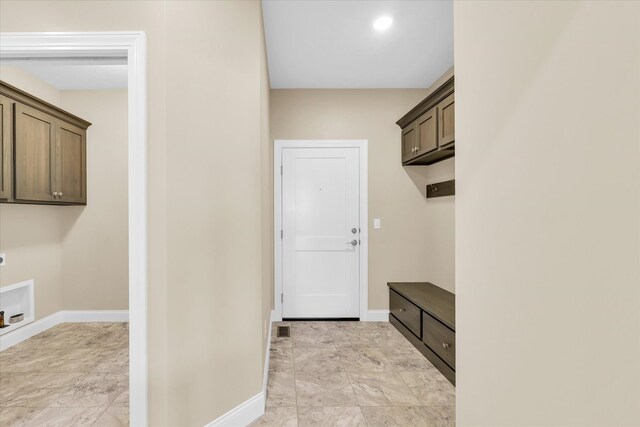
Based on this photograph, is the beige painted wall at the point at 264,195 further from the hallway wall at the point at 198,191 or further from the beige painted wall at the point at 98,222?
the beige painted wall at the point at 98,222

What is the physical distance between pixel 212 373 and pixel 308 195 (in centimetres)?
229

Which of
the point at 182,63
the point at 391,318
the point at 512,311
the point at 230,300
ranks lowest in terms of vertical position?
the point at 391,318

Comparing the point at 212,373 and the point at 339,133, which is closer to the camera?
→ the point at 212,373

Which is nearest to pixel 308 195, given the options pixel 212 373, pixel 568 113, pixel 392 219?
pixel 392 219

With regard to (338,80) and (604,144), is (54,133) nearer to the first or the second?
(338,80)

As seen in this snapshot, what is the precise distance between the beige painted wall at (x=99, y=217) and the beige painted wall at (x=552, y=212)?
12.8ft

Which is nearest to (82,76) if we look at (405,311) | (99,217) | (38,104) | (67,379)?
(38,104)

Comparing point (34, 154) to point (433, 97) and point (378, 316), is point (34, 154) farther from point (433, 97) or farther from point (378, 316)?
point (378, 316)

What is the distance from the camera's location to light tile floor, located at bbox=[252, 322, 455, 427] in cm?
189

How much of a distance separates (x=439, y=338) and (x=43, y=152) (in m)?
4.01

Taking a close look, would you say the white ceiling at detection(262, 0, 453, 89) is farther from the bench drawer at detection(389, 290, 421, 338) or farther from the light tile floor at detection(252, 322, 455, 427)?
the light tile floor at detection(252, 322, 455, 427)

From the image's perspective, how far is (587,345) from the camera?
1.21ft

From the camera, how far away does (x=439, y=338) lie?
2484mm

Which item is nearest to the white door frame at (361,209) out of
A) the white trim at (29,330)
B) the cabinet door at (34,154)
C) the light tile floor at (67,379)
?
the light tile floor at (67,379)
